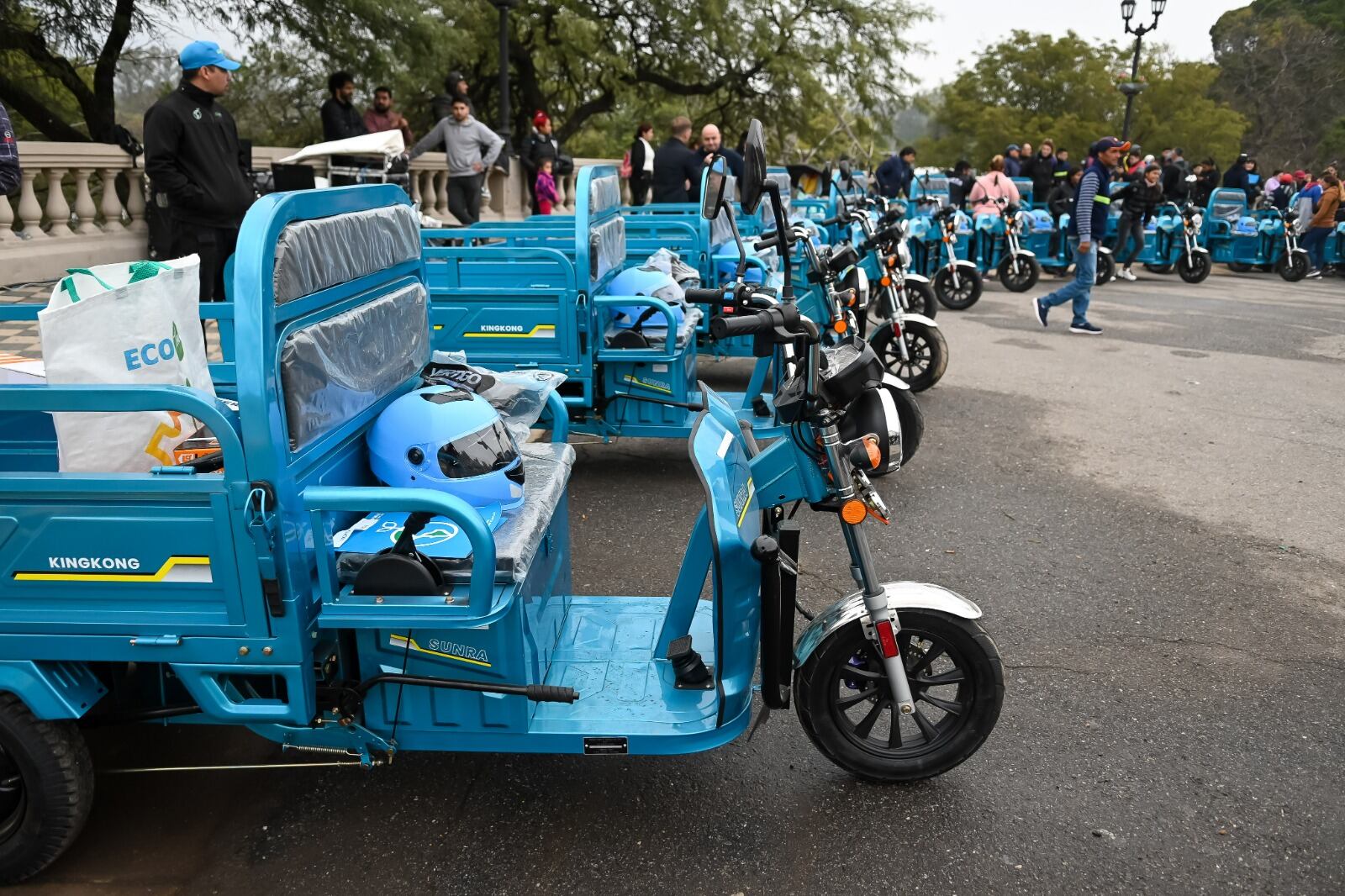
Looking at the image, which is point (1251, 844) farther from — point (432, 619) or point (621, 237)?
point (621, 237)

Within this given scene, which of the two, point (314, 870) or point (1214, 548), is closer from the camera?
point (314, 870)

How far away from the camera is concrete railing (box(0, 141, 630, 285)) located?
8281mm

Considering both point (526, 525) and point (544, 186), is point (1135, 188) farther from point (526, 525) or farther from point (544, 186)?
point (526, 525)

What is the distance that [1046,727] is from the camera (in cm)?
353

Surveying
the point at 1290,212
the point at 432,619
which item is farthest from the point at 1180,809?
the point at 1290,212

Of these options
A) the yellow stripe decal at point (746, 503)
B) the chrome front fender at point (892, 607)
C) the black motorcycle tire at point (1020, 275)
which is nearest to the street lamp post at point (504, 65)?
the black motorcycle tire at point (1020, 275)

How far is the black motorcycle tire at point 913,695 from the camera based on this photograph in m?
2.94

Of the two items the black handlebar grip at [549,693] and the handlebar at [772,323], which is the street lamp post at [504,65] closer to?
the handlebar at [772,323]

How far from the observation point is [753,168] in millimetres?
2729

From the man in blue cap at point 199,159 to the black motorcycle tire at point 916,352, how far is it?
14.8 ft

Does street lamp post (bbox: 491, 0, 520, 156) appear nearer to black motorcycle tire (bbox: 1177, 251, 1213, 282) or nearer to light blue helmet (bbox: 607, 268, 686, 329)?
light blue helmet (bbox: 607, 268, 686, 329)

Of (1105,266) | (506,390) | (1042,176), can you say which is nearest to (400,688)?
(506,390)

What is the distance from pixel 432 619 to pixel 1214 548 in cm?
426

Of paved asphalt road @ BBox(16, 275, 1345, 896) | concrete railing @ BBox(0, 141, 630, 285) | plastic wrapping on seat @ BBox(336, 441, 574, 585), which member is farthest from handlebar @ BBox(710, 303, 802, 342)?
concrete railing @ BBox(0, 141, 630, 285)
